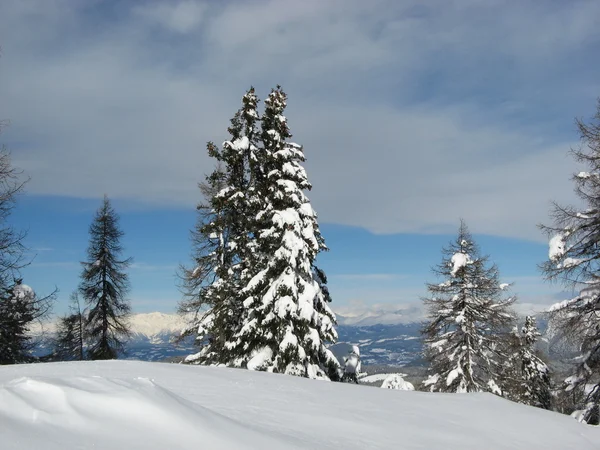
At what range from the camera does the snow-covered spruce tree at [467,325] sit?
1795cm

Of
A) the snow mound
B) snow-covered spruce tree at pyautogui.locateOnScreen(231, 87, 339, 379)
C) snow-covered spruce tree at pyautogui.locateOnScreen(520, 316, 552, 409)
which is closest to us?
the snow mound

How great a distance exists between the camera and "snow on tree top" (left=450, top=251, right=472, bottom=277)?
61.0 ft

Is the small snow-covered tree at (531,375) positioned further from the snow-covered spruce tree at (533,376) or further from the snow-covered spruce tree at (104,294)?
the snow-covered spruce tree at (104,294)

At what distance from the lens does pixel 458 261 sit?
1866cm

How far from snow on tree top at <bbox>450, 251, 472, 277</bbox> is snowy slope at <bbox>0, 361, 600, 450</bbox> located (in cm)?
1103

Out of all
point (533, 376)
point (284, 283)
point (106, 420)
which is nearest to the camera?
point (106, 420)

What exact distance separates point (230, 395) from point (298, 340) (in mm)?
8721

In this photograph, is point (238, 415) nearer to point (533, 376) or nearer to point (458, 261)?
point (458, 261)

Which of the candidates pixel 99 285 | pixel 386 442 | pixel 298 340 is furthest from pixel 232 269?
pixel 386 442

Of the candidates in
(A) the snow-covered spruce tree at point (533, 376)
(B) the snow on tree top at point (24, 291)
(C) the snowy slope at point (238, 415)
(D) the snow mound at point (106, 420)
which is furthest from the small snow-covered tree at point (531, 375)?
(B) the snow on tree top at point (24, 291)

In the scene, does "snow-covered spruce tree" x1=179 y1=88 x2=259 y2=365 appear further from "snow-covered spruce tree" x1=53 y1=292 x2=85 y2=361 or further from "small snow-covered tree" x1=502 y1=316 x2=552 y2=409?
"small snow-covered tree" x1=502 y1=316 x2=552 y2=409

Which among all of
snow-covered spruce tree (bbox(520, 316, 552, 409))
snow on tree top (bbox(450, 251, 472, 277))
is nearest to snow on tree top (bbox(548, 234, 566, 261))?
snow on tree top (bbox(450, 251, 472, 277))

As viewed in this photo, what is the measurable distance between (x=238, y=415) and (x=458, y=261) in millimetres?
15847

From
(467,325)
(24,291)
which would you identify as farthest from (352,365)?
(24,291)
